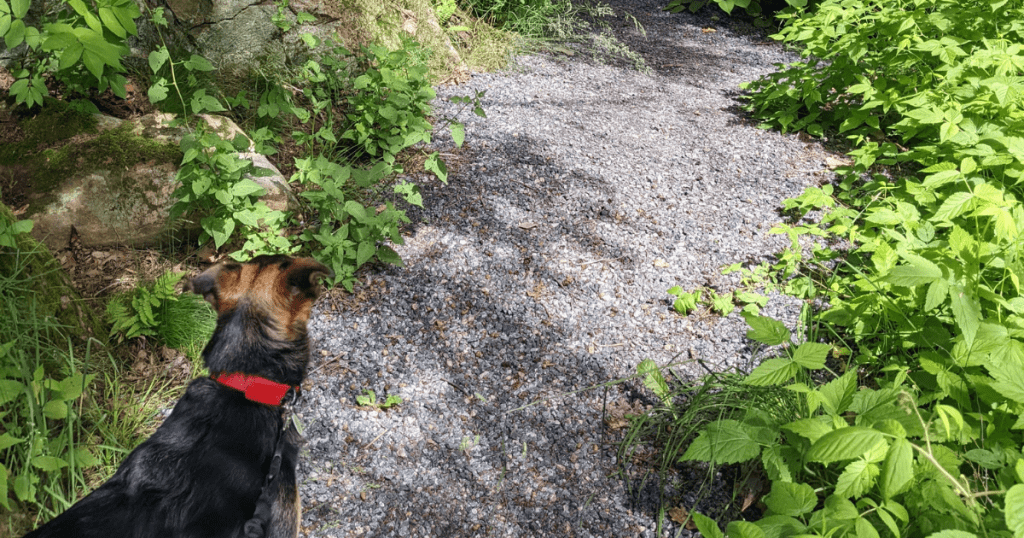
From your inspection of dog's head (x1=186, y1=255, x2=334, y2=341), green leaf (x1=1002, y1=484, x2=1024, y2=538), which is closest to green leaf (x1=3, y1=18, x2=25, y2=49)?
dog's head (x1=186, y1=255, x2=334, y2=341)

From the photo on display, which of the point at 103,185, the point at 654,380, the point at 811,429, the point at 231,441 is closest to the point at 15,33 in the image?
the point at 103,185

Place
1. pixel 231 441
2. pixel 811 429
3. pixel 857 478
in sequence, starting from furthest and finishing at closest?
1. pixel 231 441
2. pixel 811 429
3. pixel 857 478

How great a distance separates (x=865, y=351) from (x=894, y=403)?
93cm

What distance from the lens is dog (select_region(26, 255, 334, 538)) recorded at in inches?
66.9

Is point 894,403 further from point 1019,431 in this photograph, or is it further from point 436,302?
point 436,302

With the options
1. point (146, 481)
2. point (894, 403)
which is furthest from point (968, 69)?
point (146, 481)

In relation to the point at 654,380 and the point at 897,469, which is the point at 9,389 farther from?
the point at 897,469

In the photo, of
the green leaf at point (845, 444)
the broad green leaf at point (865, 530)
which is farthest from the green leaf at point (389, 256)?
the broad green leaf at point (865, 530)

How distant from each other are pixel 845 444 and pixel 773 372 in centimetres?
55

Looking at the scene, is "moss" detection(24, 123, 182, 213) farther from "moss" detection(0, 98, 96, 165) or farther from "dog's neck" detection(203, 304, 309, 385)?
"dog's neck" detection(203, 304, 309, 385)

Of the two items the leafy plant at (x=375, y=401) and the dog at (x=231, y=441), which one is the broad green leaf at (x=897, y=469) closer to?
the dog at (x=231, y=441)

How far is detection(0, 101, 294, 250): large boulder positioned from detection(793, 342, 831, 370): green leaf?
9.24 feet

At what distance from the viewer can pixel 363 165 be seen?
424 cm

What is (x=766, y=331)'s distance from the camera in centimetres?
218
